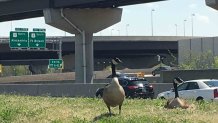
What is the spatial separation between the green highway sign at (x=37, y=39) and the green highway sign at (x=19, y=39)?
67cm

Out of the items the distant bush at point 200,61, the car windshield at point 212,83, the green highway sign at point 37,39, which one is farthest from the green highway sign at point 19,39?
the car windshield at point 212,83

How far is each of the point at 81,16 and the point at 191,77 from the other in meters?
11.3

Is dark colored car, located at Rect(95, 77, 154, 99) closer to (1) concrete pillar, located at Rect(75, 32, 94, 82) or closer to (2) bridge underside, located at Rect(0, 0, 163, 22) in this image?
(2) bridge underside, located at Rect(0, 0, 163, 22)

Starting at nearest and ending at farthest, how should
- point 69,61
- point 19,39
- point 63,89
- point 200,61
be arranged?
point 63,89 → point 19,39 → point 200,61 → point 69,61

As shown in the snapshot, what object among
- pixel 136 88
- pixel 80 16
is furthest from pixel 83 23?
pixel 136 88

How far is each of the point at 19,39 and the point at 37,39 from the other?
244 cm

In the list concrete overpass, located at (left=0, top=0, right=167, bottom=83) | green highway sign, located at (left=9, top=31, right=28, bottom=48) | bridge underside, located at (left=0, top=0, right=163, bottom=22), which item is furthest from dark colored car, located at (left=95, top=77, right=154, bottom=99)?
green highway sign, located at (left=9, top=31, right=28, bottom=48)

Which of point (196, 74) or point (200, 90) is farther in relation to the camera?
point (196, 74)

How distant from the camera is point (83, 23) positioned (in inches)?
1861

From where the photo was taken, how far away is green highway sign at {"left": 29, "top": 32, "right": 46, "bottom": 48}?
59.8m

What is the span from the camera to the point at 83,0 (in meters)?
43.8

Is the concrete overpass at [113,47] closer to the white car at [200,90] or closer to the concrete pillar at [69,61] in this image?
the concrete pillar at [69,61]

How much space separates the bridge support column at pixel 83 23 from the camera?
4628 cm

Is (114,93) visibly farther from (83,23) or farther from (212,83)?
(83,23)
